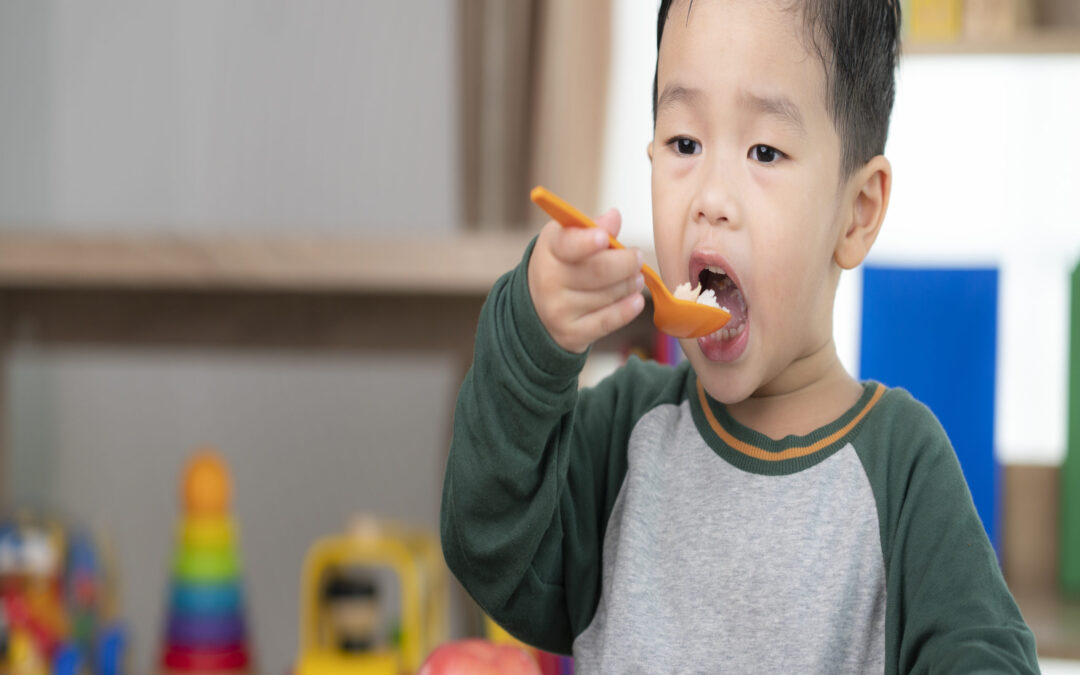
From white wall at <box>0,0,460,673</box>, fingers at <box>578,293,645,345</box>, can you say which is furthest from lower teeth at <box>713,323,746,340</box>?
white wall at <box>0,0,460,673</box>

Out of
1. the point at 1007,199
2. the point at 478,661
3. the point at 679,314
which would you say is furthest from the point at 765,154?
the point at 1007,199

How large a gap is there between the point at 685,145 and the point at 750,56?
0.21ft

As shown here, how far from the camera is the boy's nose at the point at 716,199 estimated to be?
628mm

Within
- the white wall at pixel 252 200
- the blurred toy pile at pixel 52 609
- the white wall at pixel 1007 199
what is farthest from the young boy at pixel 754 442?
the white wall at pixel 252 200

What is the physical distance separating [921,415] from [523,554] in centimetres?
26

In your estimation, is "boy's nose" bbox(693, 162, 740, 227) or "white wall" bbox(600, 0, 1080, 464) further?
"white wall" bbox(600, 0, 1080, 464)

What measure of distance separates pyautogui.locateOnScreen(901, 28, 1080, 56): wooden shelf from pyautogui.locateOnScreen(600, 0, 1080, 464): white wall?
144 millimetres

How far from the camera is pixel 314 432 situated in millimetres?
2697

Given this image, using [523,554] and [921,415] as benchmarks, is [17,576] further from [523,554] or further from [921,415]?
[921,415]

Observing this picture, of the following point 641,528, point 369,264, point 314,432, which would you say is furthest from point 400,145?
point 641,528

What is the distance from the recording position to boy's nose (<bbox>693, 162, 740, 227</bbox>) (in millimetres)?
628

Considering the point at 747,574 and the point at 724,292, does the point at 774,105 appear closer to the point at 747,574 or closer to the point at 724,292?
the point at 724,292

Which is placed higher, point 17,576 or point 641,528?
point 641,528

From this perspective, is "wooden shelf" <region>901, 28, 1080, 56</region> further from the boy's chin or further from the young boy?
the boy's chin
